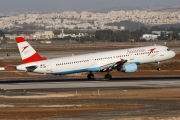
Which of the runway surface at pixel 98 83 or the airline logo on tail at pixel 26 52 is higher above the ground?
the airline logo on tail at pixel 26 52

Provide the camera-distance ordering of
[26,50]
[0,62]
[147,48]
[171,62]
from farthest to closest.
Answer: [0,62] → [171,62] → [147,48] → [26,50]

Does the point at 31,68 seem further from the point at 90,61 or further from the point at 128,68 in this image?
the point at 128,68

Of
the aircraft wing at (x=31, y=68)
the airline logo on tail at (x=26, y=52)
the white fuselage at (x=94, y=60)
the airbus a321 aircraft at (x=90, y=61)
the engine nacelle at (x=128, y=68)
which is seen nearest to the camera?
the aircraft wing at (x=31, y=68)

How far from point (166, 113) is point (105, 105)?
26.0ft

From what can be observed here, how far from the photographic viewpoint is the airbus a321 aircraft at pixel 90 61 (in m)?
77.1

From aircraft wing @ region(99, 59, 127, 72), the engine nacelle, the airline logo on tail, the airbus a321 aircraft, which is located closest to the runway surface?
the engine nacelle

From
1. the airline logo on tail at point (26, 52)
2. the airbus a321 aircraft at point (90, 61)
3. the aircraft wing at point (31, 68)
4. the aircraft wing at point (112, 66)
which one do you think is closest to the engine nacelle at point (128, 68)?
the airbus a321 aircraft at point (90, 61)

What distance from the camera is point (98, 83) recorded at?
244 ft

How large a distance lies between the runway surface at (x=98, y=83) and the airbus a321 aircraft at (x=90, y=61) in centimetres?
165

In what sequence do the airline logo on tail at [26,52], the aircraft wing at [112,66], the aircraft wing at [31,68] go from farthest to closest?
the aircraft wing at [112,66] → the airline logo on tail at [26,52] → the aircraft wing at [31,68]

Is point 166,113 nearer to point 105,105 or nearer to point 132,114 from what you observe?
point 132,114

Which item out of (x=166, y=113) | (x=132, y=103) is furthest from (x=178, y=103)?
(x=166, y=113)

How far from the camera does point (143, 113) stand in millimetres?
45781

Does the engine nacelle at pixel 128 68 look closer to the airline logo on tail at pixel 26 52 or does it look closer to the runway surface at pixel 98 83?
the runway surface at pixel 98 83
